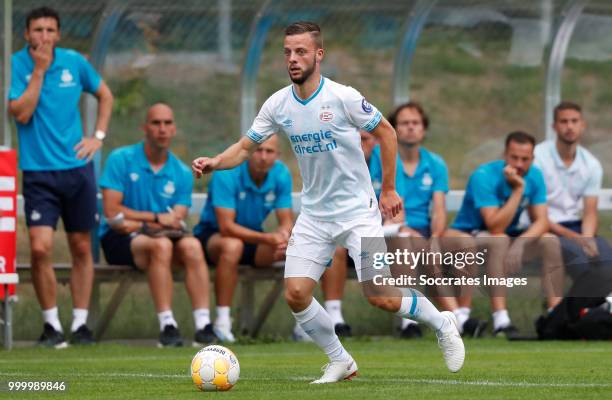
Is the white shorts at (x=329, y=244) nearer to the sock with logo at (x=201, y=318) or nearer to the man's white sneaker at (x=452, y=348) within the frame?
the man's white sneaker at (x=452, y=348)

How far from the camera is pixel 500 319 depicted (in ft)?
38.8

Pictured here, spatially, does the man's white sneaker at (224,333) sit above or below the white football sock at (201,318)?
below

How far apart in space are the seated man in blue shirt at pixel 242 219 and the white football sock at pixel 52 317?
135 centimetres

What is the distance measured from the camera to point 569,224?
12.3 metres

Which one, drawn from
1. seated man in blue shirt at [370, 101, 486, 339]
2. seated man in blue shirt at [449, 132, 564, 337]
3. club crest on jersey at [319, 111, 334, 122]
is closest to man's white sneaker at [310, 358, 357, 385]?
club crest on jersey at [319, 111, 334, 122]

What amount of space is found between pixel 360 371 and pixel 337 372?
0.82 metres

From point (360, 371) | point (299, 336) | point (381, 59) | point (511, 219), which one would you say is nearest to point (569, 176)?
point (511, 219)

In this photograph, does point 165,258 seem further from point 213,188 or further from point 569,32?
point 569,32

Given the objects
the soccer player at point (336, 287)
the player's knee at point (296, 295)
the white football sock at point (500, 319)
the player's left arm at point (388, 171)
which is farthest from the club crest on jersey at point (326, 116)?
the white football sock at point (500, 319)

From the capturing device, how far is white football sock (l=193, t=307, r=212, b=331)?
11.2m

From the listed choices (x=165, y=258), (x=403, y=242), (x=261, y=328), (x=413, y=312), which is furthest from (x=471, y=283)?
(x=413, y=312)

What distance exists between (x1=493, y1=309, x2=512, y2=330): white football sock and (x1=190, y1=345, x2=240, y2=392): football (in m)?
5.06

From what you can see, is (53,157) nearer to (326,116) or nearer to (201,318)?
(201,318)

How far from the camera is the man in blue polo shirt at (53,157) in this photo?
1070 cm
